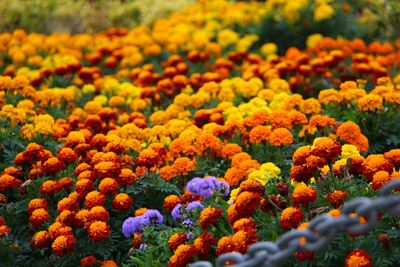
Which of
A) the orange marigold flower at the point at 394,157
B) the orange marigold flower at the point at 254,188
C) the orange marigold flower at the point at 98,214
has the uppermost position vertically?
the orange marigold flower at the point at 254,188

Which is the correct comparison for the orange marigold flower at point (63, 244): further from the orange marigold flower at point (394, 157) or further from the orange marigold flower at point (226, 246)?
the orange marigold flower at point (394, 157)

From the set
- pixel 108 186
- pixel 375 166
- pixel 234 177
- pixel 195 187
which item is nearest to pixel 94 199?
pixel 108 186

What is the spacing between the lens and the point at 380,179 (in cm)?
300

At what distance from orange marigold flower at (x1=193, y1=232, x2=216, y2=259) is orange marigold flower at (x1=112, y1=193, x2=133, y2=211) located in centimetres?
75

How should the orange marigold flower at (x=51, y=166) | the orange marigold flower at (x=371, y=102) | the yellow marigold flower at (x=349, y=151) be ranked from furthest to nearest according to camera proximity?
the orange marigold flower at (x=371, y=102), the orange marigold flower at (x=51, y=166), the yellow marigold flower at (x=349, y=151)

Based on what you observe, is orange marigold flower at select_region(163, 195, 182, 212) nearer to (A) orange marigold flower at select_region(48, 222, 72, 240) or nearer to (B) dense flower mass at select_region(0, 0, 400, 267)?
(B) dense flower mass at select_region(0, 0, 400, 267)

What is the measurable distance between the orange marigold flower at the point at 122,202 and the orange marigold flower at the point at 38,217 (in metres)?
0.38

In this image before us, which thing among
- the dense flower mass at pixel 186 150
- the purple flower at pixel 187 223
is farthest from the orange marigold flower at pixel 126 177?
the purple flower at pixel 187 223

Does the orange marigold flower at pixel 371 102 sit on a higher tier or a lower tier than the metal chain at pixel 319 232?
lower

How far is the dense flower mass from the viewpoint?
300 cm

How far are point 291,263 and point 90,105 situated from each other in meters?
3.14

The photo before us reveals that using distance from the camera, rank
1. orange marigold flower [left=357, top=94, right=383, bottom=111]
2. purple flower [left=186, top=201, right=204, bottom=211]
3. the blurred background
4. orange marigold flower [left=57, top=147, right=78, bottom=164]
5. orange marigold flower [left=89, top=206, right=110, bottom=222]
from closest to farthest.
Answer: purple flower [left=186, top=201, right=204, bottom=211] < orange marigold flower [left=89, top=206, right=110, bottom=222] < orange marigold flower [left=57, top=147, right=78, bottom=164] < orange marigold flower [left=357, top=94, right=383, bottom=111] < the blurred background

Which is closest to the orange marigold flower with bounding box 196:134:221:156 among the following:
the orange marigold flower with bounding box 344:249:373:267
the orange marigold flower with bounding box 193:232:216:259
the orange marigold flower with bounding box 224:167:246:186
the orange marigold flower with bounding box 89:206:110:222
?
the orange marigold flower with bounding box 224:167:246:186

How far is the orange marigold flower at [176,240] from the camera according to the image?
307 cm
